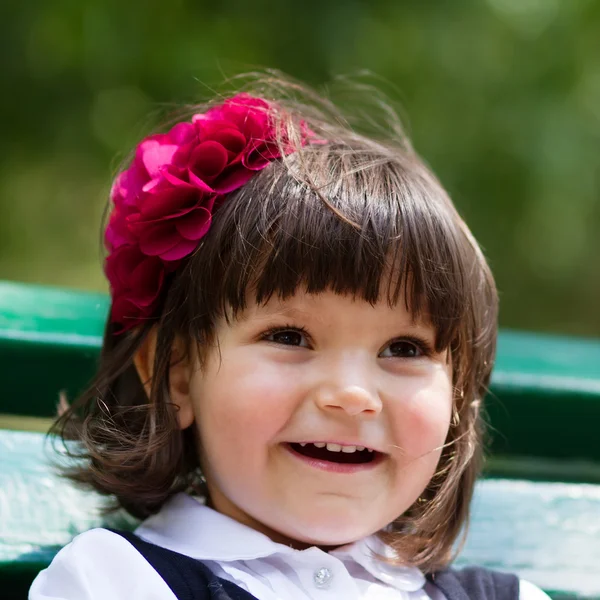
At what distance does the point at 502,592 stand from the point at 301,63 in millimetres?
Answer: 4259

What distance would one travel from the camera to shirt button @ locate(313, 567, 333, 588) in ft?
4.92

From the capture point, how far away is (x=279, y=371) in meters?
1.45

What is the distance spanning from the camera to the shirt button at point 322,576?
1.50m

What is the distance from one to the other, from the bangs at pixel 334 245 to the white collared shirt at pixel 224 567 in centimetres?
35

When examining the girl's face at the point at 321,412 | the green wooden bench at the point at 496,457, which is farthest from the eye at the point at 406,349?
the green wooden bench at the point at 496,457

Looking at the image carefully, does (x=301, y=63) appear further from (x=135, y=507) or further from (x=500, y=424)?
(x=135, y=507)

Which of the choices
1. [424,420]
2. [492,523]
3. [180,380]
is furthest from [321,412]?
[492,523]

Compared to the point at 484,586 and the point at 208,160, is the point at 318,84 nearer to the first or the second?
the point at 208,160

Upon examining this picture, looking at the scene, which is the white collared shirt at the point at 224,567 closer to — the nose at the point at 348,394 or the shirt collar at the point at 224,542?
the shirt collar at the point at 224,542

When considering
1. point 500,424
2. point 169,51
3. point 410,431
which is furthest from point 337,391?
point 169,51

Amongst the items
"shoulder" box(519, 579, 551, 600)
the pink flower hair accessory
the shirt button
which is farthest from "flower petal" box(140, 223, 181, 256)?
"shoulder" box(519, 579, 551, 600)

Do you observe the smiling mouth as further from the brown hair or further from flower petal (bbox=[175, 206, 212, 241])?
flower petal (bbox=[175, 206, 212, 241])

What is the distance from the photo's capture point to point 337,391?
1.42 m

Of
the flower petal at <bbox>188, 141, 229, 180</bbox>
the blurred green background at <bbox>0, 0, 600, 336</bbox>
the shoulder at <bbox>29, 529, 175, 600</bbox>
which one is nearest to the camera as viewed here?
the shoulder at <bbox>29, 529, 175, 600</bbox>
